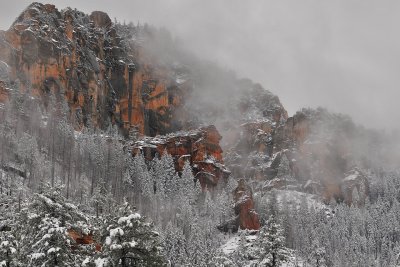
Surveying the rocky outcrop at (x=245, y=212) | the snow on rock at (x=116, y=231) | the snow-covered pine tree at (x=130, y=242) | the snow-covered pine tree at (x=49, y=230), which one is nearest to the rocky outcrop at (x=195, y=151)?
the rocky outcrop at (x=245, y=212)

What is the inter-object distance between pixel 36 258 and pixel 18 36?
161 meters

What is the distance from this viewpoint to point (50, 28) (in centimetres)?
18312

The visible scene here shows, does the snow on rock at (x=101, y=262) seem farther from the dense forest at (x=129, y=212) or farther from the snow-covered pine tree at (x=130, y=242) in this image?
the dense forest at (x=129, y=212)

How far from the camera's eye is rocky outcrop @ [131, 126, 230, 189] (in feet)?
568

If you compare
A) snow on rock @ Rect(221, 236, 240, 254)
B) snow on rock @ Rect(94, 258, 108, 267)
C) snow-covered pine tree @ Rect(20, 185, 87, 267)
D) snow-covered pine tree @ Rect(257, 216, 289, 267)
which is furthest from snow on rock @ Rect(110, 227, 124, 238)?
snow on rock @ Rect(221, 236, 240, 254)

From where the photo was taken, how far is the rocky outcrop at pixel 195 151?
173m

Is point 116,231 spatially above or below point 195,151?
below

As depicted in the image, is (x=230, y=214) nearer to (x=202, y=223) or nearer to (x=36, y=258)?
(x=202, y=223)

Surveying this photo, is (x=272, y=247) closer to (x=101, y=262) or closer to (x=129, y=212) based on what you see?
(x=129, y=212)

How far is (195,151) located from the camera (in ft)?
596

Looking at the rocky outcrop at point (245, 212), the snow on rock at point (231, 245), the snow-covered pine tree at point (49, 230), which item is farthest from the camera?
the rocky outcrop at point (245, 212)

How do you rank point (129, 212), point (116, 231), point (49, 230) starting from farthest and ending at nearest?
1. point (129, 212)
2. point (49, 230)
3. point (116, 231)

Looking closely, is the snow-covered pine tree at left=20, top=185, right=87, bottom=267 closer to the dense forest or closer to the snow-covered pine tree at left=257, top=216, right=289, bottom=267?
the dense forest

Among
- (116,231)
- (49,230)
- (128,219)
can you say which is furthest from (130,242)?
(49,230)
